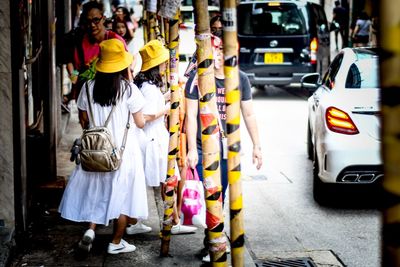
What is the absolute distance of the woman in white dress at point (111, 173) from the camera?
17.6ft

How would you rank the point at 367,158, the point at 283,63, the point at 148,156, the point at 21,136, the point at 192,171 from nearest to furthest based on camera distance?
1. the point at 192,171
2. the point at 21,136
3. the point at 148,156
4. the point at 367,158
5. the point at 283,63

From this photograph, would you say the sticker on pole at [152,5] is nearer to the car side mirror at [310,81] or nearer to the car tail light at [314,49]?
the car side mirror at [310,81]

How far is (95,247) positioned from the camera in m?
5.72

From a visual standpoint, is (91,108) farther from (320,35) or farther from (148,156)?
(320,35)

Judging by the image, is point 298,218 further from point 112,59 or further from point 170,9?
point 170,9

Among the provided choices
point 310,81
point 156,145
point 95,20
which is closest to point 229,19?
point 156,145

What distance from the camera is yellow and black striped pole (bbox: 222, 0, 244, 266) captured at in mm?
3379

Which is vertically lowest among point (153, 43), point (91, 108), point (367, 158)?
point (367, 158)

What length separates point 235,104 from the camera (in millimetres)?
3471

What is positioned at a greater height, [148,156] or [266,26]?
[266,26]

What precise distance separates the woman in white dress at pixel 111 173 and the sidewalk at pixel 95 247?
5.8 inches

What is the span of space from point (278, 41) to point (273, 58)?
0.40 meters

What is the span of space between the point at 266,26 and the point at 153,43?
1037cm

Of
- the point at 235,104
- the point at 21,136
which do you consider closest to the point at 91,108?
the point at 21,136
